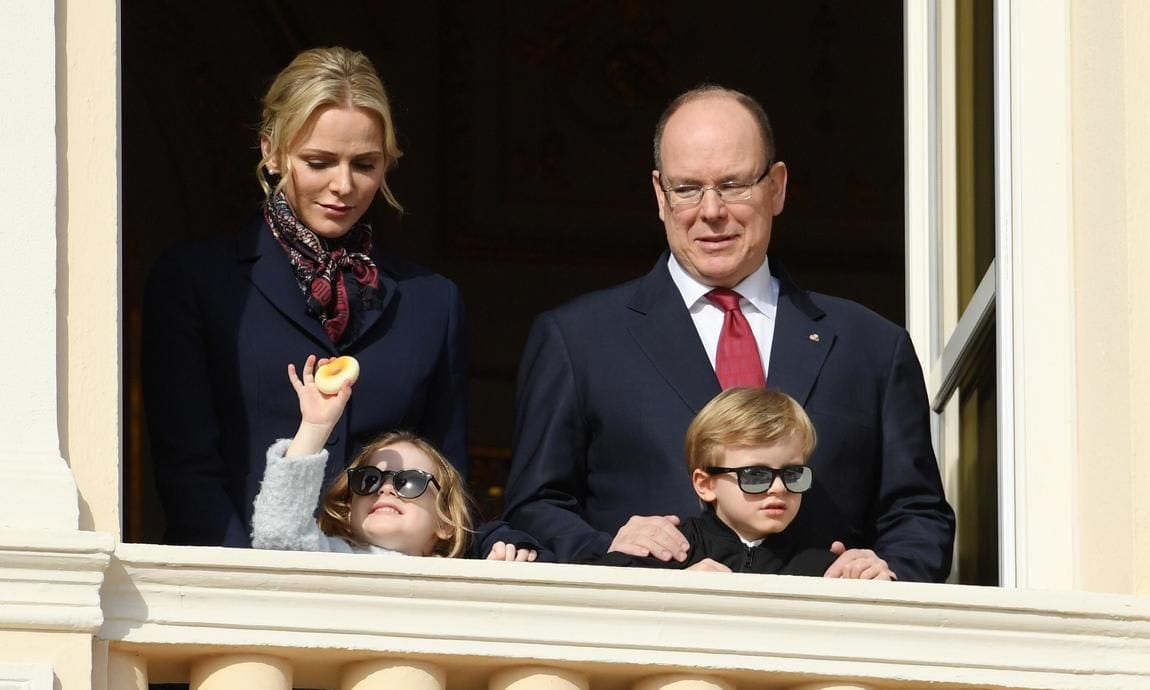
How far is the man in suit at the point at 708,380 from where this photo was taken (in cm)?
538

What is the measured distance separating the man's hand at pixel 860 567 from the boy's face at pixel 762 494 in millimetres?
111

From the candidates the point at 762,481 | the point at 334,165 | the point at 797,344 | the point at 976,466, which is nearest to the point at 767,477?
the point at 762,481

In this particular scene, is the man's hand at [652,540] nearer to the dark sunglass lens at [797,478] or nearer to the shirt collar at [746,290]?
the dark sunglass lens at [797,478]

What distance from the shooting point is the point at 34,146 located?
5027 mm

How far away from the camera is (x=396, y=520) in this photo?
5.20 meters

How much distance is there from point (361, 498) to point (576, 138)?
5978 millimetres

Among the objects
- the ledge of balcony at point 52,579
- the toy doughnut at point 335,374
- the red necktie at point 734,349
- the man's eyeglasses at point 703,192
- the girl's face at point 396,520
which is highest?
the man's eyeglasses at point 703,192

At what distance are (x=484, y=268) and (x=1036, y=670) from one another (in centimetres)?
645

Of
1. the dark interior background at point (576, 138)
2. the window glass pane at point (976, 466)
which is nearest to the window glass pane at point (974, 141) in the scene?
the window glass pane at point (976, 466)

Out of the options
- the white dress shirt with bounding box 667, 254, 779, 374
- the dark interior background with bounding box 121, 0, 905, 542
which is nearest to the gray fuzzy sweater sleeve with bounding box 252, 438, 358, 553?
the white dress shirt with bounding box 667, 254, 779, 374

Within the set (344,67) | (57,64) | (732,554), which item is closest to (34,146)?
(57,64)

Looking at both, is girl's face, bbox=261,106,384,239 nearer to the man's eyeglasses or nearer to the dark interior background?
the man's eyeglasses

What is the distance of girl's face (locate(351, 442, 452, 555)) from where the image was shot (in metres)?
5.20

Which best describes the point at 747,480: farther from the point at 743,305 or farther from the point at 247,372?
the point at 247,372
